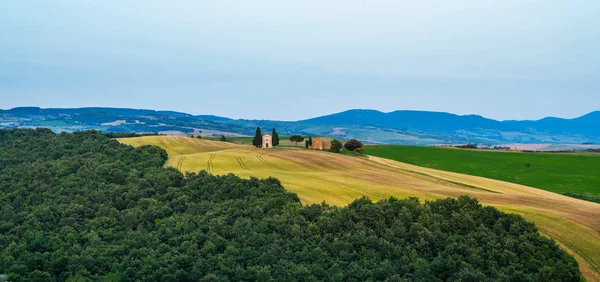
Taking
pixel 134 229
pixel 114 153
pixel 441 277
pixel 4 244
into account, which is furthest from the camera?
pixel 114 153

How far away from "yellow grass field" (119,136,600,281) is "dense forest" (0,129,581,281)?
3.57m

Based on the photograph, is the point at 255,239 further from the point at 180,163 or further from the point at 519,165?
the point at 519,165

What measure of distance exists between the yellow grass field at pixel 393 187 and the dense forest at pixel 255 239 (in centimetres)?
357

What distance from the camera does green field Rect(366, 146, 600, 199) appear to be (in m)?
85.3

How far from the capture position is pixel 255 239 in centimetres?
4069

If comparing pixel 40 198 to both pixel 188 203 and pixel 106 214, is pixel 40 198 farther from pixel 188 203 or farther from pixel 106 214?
pixel 188 203

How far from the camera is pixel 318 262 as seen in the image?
36.3 m

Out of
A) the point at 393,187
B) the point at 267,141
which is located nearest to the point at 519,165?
the point at 393,187

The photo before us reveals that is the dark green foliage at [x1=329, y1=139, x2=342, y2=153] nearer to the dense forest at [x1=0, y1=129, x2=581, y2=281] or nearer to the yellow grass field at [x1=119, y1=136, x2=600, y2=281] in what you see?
the yellow grass field at [x1=119, y1=136, x2=600, y2=281]

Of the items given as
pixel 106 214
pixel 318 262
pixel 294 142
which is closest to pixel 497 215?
pixel 318 262

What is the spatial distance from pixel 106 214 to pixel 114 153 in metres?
40.9

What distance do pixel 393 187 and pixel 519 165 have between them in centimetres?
5892

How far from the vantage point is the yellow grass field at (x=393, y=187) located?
38.8 metres

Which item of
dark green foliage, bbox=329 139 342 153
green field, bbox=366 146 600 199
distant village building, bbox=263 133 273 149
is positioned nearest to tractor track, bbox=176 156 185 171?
distant village building, bbox=263 133 273 149
